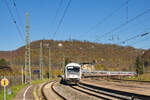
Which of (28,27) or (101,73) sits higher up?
(28,27)

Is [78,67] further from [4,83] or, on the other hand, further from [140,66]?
[140,66]

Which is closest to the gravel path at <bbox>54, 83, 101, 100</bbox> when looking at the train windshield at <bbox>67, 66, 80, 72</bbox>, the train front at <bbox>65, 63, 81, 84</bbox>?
the train front at <bbox>65, 63, 81, 84</bbox>

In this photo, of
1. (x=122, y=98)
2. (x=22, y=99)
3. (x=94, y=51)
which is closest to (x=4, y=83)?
(x=22, y=99)

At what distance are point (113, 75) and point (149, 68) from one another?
118 ft

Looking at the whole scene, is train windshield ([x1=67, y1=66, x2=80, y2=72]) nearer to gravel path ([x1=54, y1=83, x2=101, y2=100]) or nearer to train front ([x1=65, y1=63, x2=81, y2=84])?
train front ([x1=65, y1=63, x2=81, y2=84])

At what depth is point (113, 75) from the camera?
76.2 meters

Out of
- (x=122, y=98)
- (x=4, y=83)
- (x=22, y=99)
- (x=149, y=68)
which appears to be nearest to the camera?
(x=4, y=83)

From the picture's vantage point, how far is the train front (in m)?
39.9

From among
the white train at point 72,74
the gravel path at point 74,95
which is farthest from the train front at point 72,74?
the gravel path at point 74,95

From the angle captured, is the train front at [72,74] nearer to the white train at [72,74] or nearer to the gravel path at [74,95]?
the white train at [72,74]

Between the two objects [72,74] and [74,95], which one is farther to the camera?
[72,74]

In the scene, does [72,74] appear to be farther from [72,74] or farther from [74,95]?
[74,95]

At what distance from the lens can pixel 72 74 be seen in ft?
131

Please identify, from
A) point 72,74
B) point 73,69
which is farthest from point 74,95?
point 73,69
